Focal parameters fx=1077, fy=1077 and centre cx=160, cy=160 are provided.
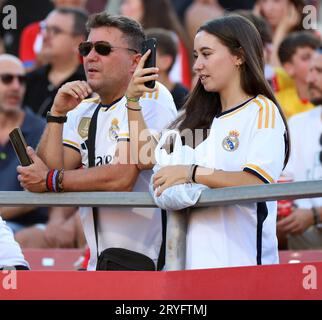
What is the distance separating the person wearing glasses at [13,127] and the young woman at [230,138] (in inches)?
108

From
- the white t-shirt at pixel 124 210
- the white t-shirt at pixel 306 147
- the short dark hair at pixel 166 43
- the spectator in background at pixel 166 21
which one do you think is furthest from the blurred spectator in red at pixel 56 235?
the spectator in background at pixel 166 21

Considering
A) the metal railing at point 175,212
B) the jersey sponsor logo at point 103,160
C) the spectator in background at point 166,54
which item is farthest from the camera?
the spectator in background at point 166,54

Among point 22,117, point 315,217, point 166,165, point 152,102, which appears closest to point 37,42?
point 22,117

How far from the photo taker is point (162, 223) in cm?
553

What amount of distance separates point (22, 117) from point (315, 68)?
7.73 feet

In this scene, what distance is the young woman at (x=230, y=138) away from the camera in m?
5.00

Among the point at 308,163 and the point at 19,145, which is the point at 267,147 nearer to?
the point at 19,145

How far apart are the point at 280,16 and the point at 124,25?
15.1 feet

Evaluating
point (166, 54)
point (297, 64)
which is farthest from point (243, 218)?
point (297, 64)

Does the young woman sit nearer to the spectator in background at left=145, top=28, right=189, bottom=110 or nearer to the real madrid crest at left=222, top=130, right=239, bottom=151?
the real madrid crest at left=222, top=130, right=239, bottom=151

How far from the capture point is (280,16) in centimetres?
1027

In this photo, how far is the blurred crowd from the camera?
787 cm

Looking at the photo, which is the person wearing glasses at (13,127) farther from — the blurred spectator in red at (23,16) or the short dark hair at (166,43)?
the blurred spectator in red at (23,16)
